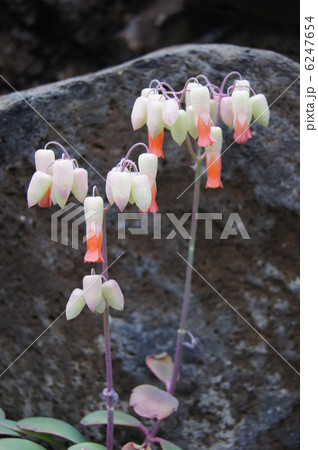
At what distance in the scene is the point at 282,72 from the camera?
73.9 inches

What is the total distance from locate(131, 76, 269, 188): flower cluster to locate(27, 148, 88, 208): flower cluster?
0.86 ft

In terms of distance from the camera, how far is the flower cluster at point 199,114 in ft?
4.47

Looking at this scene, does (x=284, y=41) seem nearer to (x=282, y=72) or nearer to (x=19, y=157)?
(x=282, y=72)

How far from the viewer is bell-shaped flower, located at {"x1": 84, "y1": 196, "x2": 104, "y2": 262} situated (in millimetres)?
1215

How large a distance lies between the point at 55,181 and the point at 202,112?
45 cm

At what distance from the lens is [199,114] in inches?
54.4

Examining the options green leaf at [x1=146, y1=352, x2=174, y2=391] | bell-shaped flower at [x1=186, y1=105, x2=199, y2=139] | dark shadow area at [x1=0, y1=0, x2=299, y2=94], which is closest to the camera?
bell-shaped flower at [x1=186, y1=105, x2=199, y2=139]

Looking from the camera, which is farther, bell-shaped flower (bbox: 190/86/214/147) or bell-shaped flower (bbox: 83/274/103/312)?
bell-shaped flower (bbox: 190/86/214/147)

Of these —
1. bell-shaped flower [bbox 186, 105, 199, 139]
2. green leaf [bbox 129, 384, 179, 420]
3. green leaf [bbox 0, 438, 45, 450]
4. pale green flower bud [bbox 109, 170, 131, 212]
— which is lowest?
green leaf [bbox 0, 438, 45, 450]

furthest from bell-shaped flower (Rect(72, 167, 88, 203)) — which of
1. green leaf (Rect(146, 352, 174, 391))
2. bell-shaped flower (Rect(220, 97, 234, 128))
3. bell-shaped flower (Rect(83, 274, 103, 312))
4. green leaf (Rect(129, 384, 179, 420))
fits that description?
green leaf (Rect(146, 352, 174, 391))

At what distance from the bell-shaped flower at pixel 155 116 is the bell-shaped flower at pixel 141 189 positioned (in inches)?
7.7

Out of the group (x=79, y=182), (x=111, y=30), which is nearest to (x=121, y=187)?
(x=79, y=182)

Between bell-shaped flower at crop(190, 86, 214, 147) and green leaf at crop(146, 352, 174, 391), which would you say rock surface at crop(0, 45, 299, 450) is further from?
bell-shaped flower at crop(190, 86, 214, 147)

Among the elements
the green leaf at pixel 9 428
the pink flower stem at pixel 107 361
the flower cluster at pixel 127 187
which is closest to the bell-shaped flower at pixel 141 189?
the flower cluster at pixel 127 187
